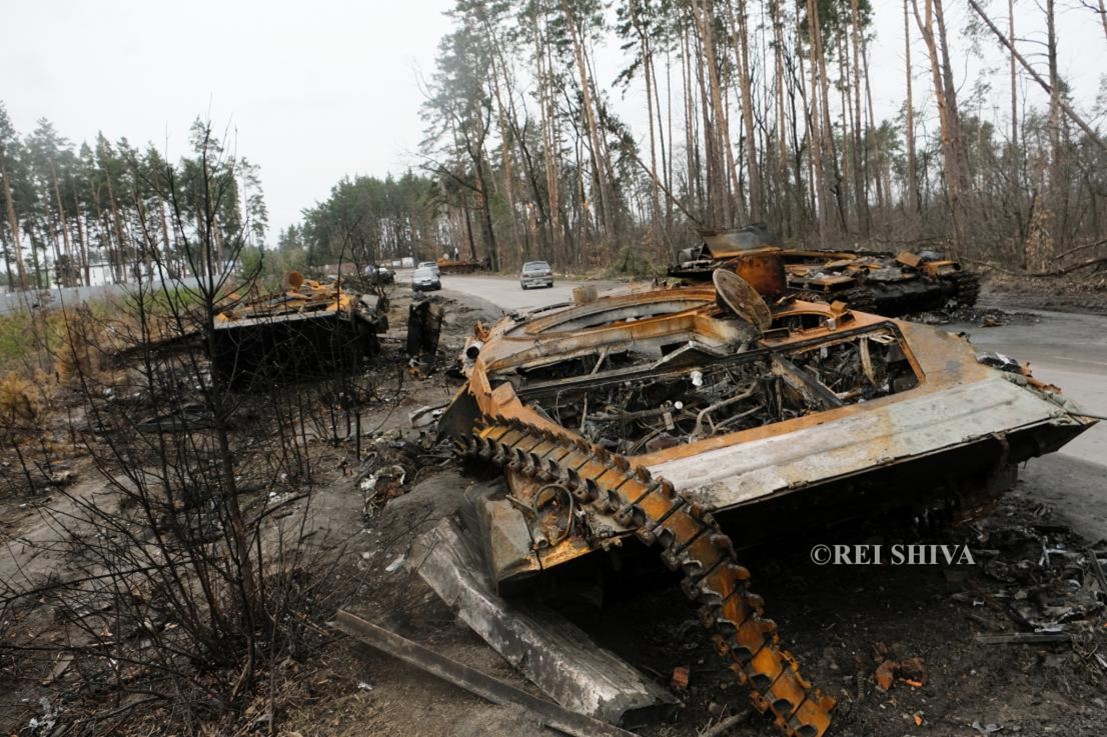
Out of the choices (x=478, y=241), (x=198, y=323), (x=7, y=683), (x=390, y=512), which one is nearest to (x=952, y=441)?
(x=198, y=323)

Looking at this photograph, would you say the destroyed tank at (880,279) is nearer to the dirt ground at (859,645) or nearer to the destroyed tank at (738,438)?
the destroyed tank at (738,438)

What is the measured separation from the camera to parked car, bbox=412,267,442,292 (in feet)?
87.3

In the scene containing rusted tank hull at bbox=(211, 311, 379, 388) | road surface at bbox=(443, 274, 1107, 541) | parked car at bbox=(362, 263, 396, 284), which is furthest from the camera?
parked car at bbox=(362, 263, 396, 284)

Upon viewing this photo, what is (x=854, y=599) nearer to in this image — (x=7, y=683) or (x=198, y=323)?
(x=198, y=323)

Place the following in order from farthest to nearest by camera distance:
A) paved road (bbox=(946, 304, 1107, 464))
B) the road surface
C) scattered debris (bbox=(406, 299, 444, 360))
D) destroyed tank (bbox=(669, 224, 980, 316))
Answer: scattered debris (bbox=(406, 299, 444, 360)) → destroyed tank (bbox=(669, 224, 980, 316)) → paved road (bbox=(946, 304, 1107, 464)) → the road surface

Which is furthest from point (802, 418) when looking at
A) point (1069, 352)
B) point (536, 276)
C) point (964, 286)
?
point (536, 276)

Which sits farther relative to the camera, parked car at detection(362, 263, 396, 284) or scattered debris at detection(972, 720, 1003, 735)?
parked car at detection(362, 263, 396, 284)

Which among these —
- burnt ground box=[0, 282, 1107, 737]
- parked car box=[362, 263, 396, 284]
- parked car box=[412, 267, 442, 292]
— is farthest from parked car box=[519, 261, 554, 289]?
burnt ground box=[0, 282, 1107, 737]

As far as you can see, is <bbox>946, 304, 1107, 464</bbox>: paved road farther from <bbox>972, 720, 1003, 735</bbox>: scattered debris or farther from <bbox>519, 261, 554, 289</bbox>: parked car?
<bbox>519, 261, 554, 289</bbox>: parked car

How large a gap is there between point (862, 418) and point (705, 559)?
118cm

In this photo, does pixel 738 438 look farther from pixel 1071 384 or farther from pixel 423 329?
Result: pixel 423 329

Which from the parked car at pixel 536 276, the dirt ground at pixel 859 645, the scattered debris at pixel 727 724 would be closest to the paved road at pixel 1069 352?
the dirt ground at pixel 859 645

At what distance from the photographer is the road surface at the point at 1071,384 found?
3.85 m

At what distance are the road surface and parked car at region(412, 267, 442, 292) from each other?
1956cm
